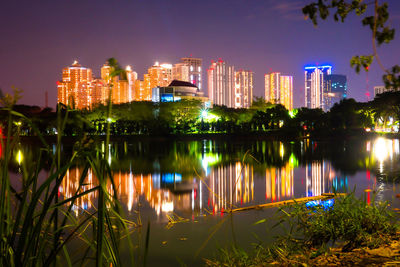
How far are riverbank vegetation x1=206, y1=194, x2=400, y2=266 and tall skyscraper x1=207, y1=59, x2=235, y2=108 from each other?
570 ft

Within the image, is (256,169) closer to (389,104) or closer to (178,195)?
(178,195)

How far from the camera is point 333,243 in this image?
157 inches

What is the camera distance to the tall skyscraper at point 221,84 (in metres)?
179

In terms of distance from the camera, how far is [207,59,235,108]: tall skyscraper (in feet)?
586

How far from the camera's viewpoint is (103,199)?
79.5 inches

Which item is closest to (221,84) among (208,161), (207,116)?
(207,116)

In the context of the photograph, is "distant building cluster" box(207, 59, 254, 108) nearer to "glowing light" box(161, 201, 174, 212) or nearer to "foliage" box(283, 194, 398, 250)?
"glowing light" box(161, 201, 174, 212)

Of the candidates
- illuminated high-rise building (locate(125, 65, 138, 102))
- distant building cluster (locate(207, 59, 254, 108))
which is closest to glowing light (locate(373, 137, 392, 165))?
illuminated high-rise building (locate(125, 65, 138, 102))

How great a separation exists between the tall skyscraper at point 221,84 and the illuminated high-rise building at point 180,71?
15.5 meters

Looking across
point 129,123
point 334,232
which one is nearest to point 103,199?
point 334,232

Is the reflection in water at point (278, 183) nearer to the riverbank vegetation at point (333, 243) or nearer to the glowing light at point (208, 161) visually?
the glowing light at point (208, 161)

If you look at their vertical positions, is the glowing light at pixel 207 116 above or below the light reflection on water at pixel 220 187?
above

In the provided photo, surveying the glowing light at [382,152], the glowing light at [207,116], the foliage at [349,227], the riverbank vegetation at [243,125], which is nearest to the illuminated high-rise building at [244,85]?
the glowing light at [207,116]

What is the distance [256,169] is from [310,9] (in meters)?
9.98
